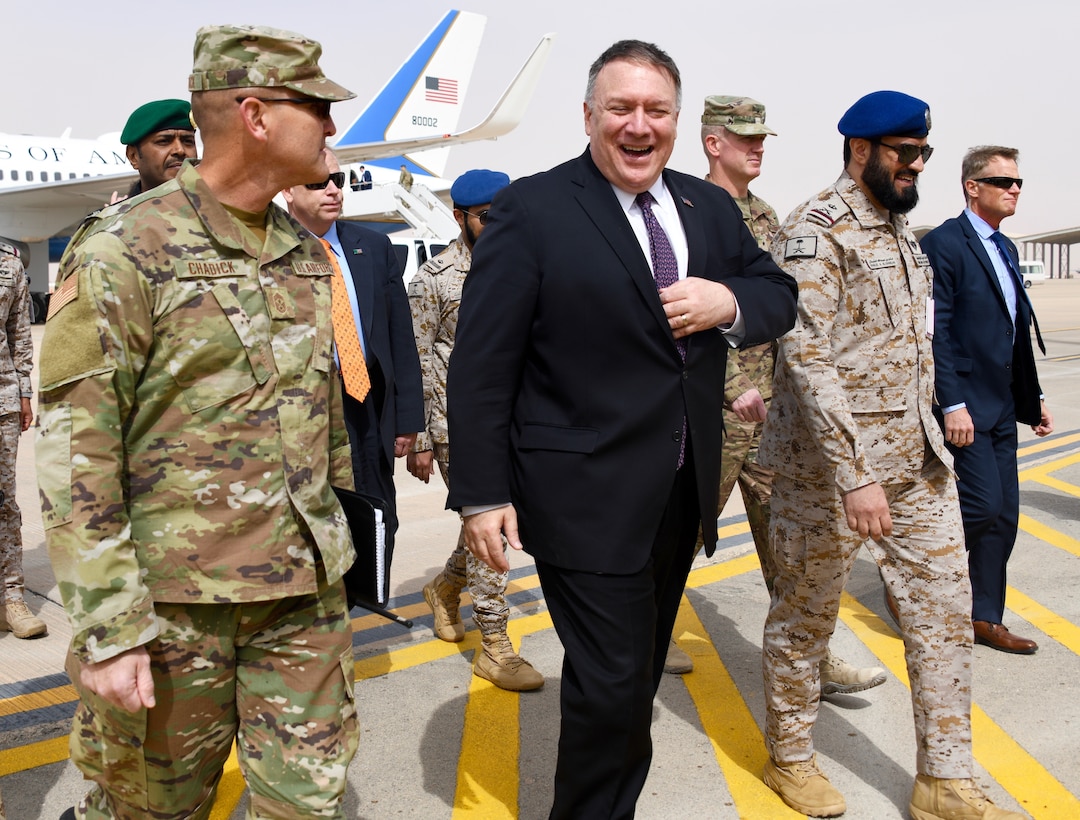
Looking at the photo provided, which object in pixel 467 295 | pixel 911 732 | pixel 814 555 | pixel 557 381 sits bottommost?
pixel 911 732

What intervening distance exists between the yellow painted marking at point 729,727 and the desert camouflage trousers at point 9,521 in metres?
2.92

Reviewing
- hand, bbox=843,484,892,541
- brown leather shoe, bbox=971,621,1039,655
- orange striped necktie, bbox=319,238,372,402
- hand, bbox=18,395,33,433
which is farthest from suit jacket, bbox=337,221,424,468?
brown leather shoe, bbox=971,621,1039,655

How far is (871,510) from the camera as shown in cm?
305

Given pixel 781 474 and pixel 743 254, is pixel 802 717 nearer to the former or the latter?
pixel 781 474

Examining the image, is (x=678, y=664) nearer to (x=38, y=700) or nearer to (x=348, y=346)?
(x=348, y=346)

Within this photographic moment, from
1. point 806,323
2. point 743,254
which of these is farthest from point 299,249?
point 806,323

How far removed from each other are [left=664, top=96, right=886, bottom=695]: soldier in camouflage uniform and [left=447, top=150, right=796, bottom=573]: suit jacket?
1.12 m

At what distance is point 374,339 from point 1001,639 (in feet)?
9.86

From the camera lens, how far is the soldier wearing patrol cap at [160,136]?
351 cm

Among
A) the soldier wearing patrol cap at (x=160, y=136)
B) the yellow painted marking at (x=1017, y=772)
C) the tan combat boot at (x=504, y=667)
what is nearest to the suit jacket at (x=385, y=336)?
the soldier wearing patrol cap at (x=160, y=136)

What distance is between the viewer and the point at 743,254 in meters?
2.84

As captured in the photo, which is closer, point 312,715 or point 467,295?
point 312,715

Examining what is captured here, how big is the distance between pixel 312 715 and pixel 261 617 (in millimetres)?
238

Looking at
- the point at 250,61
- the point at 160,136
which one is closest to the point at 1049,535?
the point at 160,136
